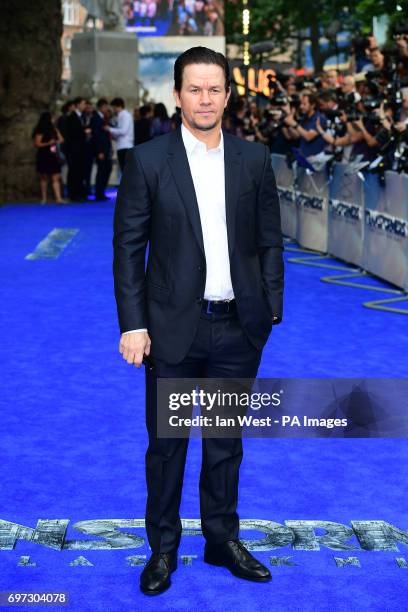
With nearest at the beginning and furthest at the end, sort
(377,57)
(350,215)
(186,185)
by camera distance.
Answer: (186,185) < (350,215) < (377,57)

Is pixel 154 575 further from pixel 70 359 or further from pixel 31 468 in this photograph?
pixel 70 359

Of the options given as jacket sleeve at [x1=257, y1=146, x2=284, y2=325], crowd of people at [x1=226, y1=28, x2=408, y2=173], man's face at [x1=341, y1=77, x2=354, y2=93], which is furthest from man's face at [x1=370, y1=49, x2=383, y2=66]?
jacket sleeve at [x1=257, y1=146, x2=284, y2=325]

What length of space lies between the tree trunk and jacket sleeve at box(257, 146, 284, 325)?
2076 centimetres

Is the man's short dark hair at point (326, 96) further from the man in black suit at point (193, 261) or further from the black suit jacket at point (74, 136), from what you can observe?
the man in black suit at point (193, 261)

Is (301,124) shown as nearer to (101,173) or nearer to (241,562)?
(101,173)

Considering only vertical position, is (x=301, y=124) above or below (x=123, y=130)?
above

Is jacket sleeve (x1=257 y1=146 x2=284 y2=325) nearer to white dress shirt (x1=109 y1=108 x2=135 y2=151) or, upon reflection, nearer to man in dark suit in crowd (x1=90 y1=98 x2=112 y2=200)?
white dress shirt (x1=109 y1=108 x2=135 y2=151)

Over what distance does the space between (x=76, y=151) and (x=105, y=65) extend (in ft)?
32.0

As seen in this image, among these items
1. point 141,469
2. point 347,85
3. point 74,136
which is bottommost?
point 141,469

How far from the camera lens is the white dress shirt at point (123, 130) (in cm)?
2202

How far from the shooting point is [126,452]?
5957 millimetres

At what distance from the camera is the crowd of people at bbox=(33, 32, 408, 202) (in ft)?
38.4

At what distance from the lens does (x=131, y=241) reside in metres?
3.89

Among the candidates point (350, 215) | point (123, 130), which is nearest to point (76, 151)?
point (123, 130)
